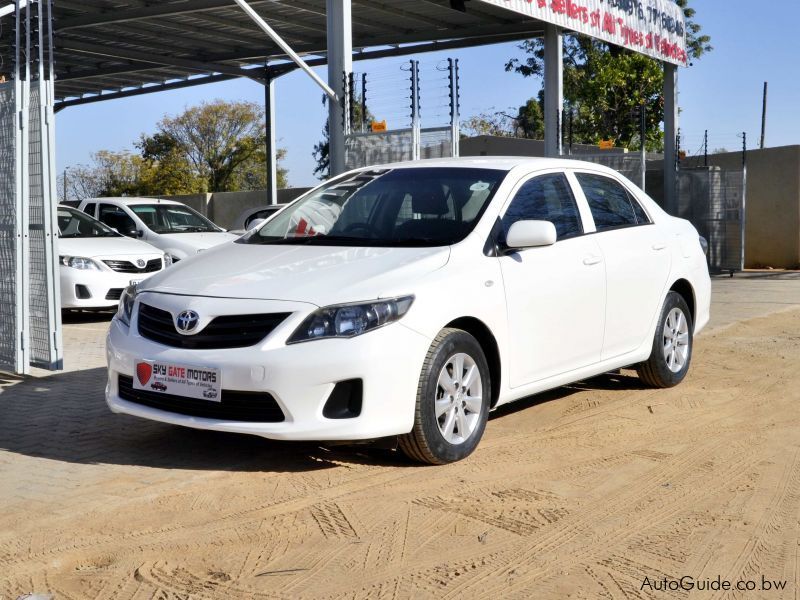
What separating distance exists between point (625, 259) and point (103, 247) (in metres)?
7.68

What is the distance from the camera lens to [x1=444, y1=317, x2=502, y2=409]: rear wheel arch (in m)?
5.59

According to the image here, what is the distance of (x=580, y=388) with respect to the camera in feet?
25.6

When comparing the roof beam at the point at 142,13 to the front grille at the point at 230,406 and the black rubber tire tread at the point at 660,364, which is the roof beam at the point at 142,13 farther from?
the front grille at the point at 230,406

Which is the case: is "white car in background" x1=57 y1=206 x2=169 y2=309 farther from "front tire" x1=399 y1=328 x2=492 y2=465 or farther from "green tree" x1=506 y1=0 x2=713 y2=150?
"green tree" x1=506 y1=0 x2=713 y2=150

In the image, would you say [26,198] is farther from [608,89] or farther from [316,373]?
[608,89]

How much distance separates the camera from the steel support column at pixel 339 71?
13883mm

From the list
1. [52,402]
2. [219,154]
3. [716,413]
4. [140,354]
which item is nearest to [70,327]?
[52,402]

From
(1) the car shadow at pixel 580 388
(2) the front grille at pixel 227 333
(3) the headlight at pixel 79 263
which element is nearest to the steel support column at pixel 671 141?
(3) the headlight at pixel 79 263

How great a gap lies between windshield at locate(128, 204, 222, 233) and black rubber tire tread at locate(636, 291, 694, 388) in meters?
9.16

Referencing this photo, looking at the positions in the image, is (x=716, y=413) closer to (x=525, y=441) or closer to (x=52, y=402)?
(x=525, y=441)

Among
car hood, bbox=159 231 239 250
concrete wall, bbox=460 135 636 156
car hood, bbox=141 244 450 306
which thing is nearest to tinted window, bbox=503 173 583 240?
car hood, bbox=141 244 450 306

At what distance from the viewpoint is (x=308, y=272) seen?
5.41 meters

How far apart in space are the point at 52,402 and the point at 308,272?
287 cm

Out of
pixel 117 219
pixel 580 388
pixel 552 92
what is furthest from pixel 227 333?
pixel 552 92
